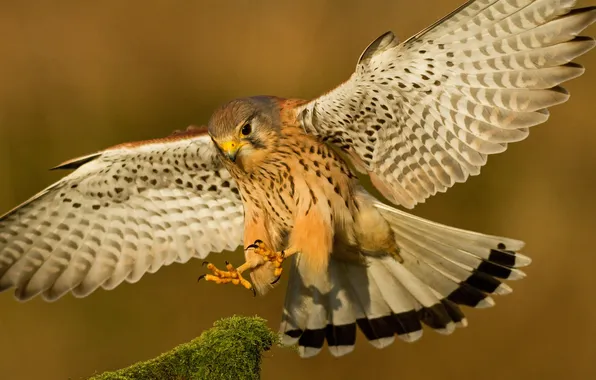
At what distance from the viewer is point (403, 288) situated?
173 inches

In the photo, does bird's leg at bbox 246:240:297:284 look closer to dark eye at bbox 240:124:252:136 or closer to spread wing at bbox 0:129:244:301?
dark eye at bbox 240:124:252:136

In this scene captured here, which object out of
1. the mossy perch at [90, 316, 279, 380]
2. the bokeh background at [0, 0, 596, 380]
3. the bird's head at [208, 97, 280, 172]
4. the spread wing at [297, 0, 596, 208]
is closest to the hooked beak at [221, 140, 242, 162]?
the bird's head at [208, 97, 280, 172]

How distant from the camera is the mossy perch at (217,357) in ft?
9.61

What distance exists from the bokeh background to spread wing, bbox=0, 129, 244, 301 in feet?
4.67

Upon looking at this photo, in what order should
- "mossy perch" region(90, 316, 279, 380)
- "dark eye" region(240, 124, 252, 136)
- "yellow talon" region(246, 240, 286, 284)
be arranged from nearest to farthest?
"mossy perch" region(90, 316, 279, 380), "yellow talon" region(246, 240, 286, 284), "dark eye" region(240, 124, 252, 136)

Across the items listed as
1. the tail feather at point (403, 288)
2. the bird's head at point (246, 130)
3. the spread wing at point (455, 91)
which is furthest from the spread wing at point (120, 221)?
the spread wing at point (455, 91)

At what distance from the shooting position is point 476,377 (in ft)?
20.1

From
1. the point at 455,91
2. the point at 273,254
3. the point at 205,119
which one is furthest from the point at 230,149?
the point at 205,119

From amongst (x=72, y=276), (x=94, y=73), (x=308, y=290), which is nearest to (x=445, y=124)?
(x=308, y=290)

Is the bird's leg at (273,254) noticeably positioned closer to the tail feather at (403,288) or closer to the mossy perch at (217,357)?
the tail feather at (403,288)

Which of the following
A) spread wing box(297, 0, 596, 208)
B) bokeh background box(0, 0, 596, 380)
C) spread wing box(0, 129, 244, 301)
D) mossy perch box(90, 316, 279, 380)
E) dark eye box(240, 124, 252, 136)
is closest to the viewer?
mossy perch box(90, 316, 279, 380)

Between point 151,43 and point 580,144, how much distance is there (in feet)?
9.16

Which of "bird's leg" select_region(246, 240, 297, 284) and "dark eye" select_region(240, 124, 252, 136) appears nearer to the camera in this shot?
"bird's leg" select_region(246, 240, 297, 284)

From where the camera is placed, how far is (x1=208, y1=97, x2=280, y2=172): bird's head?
13.0 feet
